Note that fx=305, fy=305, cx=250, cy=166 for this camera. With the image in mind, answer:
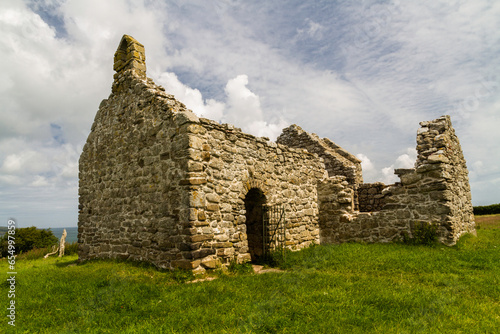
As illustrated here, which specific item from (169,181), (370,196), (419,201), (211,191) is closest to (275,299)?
(211,191)

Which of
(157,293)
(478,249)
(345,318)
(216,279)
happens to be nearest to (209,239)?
(216,279)

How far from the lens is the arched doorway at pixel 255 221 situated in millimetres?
9938

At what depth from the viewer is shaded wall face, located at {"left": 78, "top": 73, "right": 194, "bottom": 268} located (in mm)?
7855

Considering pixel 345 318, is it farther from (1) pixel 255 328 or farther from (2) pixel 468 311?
(2) pixel 468 311

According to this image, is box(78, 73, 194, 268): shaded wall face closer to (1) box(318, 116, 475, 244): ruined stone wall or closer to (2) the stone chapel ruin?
(2) the stone chapel ruin

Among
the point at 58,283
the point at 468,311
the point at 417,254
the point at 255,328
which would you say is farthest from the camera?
the point at 417,254

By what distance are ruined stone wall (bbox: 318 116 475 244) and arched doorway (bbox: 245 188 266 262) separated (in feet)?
12.5

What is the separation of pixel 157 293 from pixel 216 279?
1.41 metres

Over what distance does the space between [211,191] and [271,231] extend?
9.28 feet

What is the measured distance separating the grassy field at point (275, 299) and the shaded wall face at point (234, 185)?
3.05 ft

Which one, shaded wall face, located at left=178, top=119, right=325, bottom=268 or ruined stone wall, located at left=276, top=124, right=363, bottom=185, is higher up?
ruined stone wall, located at left=276, top=124, right=363, bottom=185

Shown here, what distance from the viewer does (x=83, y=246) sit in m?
11.2

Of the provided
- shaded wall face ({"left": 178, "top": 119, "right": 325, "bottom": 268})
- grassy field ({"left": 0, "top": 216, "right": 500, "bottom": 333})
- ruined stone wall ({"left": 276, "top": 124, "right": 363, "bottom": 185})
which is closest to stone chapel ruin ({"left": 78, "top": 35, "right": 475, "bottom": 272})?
shaded wall face ({"left": 178, "top": 119, "right": 325, "bottom": 268})

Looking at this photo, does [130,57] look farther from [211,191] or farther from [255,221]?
[255,221]
